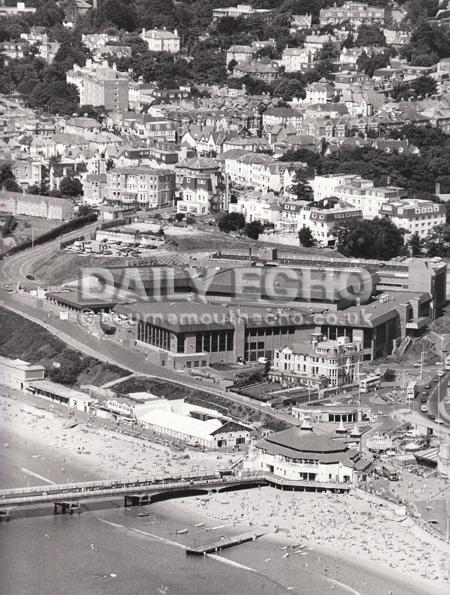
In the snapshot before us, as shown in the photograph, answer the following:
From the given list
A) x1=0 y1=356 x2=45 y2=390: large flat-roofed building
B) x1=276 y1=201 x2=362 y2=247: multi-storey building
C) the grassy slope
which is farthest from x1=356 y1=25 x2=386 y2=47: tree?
x1=0 y1=356 x2=45 y2=390: large flat-roofed building

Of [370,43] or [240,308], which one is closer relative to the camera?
[240,308]

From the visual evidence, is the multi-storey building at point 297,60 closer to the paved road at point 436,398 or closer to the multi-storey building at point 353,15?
the multi-storey building at point 353,15

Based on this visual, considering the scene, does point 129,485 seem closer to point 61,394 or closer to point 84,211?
point 61,394

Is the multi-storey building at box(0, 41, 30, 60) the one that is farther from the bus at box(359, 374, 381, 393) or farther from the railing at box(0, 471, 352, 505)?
the railing at box(0, 471, 352, 505)

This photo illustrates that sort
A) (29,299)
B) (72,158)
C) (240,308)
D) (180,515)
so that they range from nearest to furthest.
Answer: (180,515) < (240,308) < (29,299) < (72,158)

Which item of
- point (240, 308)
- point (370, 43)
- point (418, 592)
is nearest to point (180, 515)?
point (418, 592)

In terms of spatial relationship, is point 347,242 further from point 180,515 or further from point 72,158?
point 180,515

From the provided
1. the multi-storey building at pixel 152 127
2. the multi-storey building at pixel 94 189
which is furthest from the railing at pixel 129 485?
the multi-storey building at pixel 152 127
